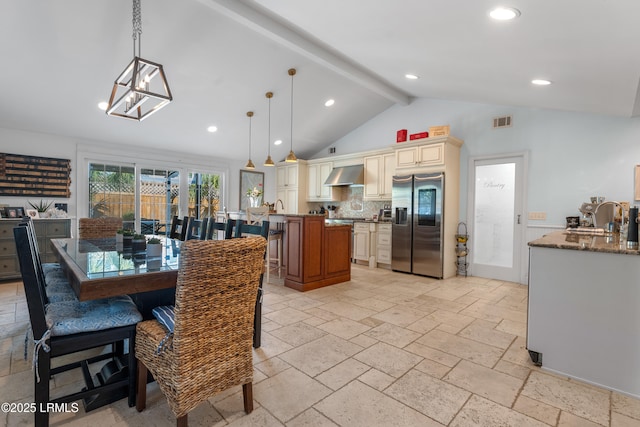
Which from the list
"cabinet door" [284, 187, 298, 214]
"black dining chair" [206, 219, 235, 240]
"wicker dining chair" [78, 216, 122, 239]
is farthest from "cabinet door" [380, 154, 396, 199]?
"wicker dining chair" [78, 216, 122, 239]

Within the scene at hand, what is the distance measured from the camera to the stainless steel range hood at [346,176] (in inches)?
256

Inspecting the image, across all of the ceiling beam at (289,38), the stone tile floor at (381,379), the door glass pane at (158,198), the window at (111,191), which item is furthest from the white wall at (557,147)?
the window at (111,191)

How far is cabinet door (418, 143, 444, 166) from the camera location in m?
5.11

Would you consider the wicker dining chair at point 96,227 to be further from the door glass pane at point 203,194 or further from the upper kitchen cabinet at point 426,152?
the upper kitchen cabinet at point 426,152

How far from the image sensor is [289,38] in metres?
3.76

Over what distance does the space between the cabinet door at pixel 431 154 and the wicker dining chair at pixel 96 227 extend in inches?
184

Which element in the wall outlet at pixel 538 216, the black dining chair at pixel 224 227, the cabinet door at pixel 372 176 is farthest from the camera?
the cabinet door at pixel 372 176

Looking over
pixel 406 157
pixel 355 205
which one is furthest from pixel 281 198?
pixel 406 157

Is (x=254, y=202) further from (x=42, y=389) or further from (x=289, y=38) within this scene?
(x=42, y=389)

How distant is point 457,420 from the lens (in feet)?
5.63

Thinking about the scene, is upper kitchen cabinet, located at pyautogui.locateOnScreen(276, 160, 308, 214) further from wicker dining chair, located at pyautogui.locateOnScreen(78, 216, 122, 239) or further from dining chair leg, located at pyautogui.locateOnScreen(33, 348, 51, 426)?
dining chair leg, located at pyautogui.locateOnScreen(33, 348, 51, 426)

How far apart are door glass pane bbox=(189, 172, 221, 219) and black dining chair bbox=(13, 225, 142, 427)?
497cm

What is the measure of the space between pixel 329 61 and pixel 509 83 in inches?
88.8

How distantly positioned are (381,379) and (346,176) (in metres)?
4.93
